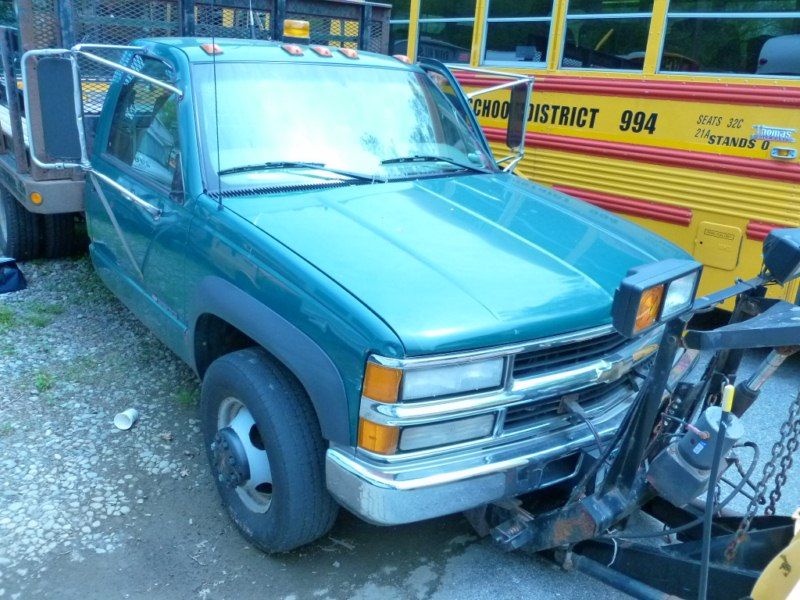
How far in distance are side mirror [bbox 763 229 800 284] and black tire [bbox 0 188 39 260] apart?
5248 mm

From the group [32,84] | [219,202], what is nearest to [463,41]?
[32,84]

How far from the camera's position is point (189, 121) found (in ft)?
10.4

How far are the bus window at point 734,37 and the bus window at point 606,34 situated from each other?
8.1 inches

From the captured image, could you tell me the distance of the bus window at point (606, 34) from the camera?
16.2 feet

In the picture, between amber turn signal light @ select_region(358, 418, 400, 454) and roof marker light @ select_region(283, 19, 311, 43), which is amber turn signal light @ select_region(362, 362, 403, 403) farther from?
roof marker light @ select_region(283, 19, 311, 43)

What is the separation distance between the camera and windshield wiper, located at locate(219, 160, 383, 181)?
313 centimetres

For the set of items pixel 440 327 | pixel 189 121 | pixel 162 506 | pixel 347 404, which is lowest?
pixel 162 506

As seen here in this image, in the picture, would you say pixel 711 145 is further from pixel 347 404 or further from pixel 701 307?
pixel 347 404

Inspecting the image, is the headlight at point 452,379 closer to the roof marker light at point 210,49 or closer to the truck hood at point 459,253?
the truck hood at point 459,253

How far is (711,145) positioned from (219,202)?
3408 mm

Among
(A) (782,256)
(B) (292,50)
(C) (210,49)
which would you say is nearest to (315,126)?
(B) (292,50)

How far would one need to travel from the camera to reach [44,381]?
399 centimetres

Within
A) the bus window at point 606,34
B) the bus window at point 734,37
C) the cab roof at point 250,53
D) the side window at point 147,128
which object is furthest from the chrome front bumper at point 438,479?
the bus window at point 606,34

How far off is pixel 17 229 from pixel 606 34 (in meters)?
4.69
